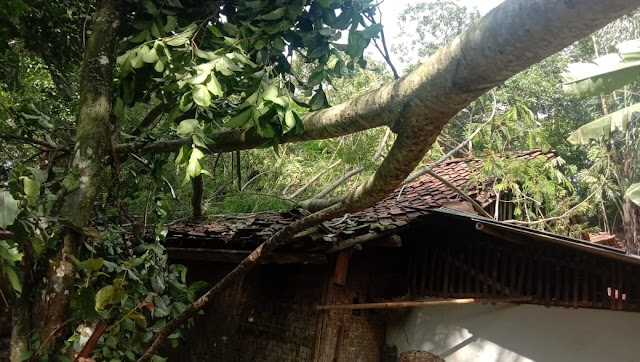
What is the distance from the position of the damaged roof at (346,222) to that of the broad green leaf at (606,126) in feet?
4.78

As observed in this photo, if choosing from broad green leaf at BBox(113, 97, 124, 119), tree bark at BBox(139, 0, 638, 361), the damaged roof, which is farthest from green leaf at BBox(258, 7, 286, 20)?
the damaged roof

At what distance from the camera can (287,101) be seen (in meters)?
2.47

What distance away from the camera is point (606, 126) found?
→ 4293 millimetres

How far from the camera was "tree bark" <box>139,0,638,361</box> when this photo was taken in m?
1.36

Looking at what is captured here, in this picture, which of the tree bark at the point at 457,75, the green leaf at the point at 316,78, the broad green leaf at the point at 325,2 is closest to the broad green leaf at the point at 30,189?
the tree bark at the point at 457,75

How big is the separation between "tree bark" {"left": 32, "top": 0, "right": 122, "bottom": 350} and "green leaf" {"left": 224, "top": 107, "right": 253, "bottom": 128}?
0.94 m

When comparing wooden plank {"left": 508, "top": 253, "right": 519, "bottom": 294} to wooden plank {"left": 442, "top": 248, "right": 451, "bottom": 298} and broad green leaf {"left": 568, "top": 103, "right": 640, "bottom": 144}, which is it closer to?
wooden plank {"left": 442, "top": 248, "right": 451, "bottom": 298}

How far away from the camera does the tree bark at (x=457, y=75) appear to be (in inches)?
53.4

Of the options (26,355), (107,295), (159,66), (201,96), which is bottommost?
(26,355)

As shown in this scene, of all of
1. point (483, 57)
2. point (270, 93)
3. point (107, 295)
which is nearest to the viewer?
point (483, 57)

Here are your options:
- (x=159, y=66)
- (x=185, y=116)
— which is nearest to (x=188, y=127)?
(x=159, y=66)

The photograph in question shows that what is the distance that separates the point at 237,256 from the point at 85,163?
2.45 meters

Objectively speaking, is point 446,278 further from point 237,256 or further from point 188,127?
point 188,127

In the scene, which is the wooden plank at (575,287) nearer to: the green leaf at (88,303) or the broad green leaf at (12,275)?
the green leaf at (88,303)
